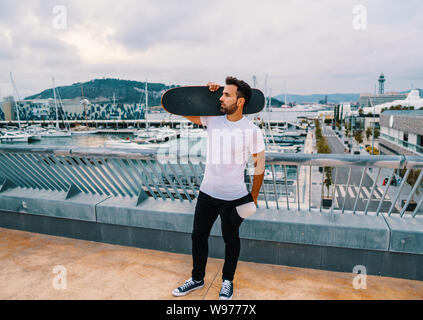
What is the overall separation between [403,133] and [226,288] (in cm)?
3298

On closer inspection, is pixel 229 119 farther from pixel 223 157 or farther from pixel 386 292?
pixel 386 292

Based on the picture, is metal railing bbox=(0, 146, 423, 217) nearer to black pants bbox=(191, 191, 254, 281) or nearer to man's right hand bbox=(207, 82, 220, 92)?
black pants bbox=(191, 191, 254, 281)

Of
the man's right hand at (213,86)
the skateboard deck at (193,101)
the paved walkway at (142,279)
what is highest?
the man's right hand at (213,86)

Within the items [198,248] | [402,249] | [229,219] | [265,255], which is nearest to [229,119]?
[229,219]

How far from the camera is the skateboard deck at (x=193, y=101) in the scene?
8.44 feet

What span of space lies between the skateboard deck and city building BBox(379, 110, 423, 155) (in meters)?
23.6

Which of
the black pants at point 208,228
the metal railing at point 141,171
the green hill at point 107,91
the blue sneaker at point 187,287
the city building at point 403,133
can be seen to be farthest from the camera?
the green hill at point 107,91

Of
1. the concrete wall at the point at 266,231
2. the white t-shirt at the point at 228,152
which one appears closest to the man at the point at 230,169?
the white t-shirt at the point at 228,152

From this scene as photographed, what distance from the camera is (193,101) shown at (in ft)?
8.49

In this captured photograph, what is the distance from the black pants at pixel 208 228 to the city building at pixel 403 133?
927 inches

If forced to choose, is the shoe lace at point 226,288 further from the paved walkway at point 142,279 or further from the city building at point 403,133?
the city building at point 403,133

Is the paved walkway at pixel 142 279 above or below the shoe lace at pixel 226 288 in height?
below

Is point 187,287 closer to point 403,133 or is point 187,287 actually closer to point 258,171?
point 258,171
